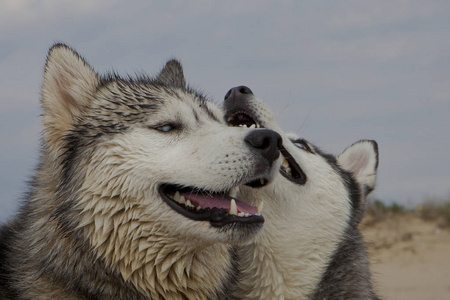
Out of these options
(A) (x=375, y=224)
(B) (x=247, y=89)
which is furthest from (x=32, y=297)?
(A) (x=375, y=224)

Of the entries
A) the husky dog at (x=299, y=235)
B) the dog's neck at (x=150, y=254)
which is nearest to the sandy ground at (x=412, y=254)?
the husky dog at (x=299, y=235)

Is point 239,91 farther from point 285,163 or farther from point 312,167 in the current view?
point 312,167

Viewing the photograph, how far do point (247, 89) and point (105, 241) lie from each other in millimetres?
1772

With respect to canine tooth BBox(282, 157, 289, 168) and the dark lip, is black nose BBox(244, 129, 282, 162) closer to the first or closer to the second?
the dark lip

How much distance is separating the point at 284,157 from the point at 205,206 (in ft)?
4.24

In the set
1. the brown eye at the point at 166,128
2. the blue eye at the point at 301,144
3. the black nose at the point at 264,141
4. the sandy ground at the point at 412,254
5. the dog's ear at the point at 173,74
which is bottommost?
the brown eye at the point at 166,128

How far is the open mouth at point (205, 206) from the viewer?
3.58 m

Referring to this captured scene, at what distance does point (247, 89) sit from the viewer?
4703 mm

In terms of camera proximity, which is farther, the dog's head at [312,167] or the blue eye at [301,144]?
the blue eye at [301,144]

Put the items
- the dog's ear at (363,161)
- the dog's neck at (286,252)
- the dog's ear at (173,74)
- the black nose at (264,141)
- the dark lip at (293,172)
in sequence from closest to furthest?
1. the black nose at (264,141)
2. the dog's neck at (286,252)
3. the dark lip at (293,172)
4. the dog's ear at (173,74)
5. the dog's ear at (363,161)

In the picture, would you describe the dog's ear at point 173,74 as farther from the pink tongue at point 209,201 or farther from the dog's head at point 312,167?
the pink tongue at point 209,201

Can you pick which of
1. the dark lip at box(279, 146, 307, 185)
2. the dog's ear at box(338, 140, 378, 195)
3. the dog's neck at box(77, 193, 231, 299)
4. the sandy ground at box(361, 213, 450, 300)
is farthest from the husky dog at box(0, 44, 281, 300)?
the sandy ground at box(361, 213, 450, 300)

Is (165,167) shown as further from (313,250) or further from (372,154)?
(372,154)

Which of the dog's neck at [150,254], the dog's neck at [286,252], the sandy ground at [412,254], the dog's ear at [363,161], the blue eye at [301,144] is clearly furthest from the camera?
the sandy ground at [412,254]
